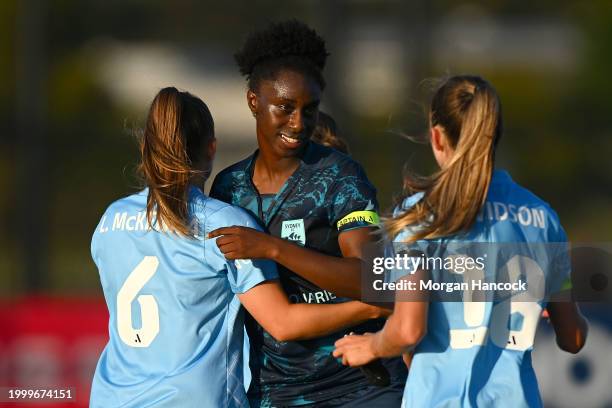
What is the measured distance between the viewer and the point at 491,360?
334cm

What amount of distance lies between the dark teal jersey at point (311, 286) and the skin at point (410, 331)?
297 mm

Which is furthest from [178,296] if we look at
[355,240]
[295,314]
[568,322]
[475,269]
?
[568,322]

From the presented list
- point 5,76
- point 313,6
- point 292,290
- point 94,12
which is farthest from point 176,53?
point 292,290

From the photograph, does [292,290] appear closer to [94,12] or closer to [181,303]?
[181,303]

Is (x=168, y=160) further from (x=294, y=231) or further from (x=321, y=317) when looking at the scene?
(x=321, y=317)

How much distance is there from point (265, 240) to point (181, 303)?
33cm

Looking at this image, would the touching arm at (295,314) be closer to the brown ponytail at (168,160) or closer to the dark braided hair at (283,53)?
the brown ponytail at (168,160)

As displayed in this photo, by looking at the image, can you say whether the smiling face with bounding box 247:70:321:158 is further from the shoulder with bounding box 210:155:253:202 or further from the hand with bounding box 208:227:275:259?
the hand with bounding box 208:227:275:259

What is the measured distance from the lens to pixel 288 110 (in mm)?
3910

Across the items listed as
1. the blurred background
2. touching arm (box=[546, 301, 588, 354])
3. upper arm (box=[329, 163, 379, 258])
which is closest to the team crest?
upper arm (box=[329, 163, 379, 258])

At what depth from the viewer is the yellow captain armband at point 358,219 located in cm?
375

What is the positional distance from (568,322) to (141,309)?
4.48 feet

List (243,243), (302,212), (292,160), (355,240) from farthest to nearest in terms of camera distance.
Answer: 1. (292,160)
2. (302,212)
3. (355,240)
4. (243,243)

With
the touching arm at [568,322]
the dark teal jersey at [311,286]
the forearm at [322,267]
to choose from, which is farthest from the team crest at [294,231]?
the touching arm at [568,322]
